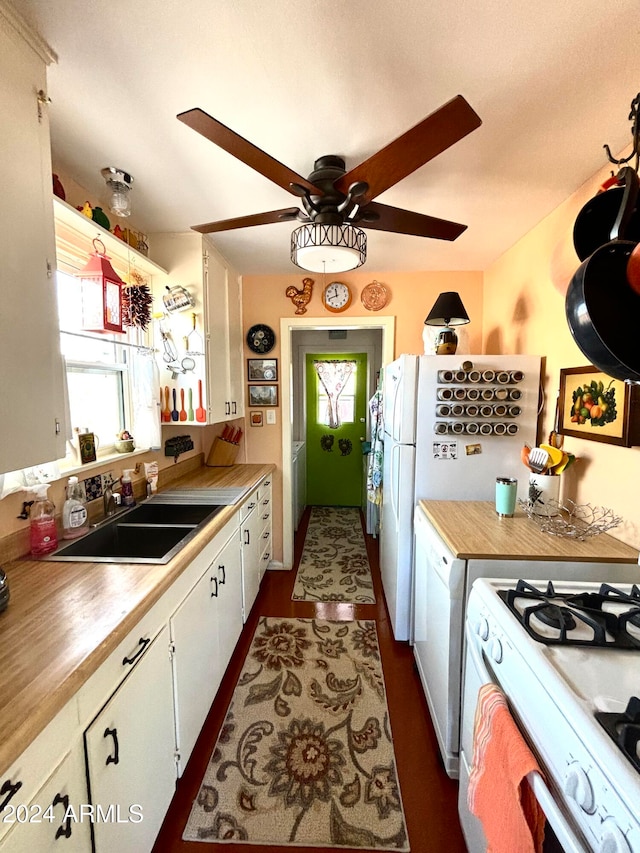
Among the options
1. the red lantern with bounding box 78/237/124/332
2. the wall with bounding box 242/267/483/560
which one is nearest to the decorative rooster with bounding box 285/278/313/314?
the wall with bounding box 242/267/483/560

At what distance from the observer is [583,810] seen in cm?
59

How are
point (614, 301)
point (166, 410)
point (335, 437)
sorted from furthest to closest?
point (335, 437), point (166, 410), point (614, 301)

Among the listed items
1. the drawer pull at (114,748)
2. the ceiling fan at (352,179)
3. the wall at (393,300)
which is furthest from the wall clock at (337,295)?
the drawer pull at (114,748)

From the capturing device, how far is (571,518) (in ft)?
5.63

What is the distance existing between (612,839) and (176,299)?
248 cm

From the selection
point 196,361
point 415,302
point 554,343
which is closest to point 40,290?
point 196,361

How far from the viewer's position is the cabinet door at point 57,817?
66cm

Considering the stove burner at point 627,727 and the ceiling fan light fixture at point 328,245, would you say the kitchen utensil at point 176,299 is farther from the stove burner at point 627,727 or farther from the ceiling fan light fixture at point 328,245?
the stove burner at point 627,727

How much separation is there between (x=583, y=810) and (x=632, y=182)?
4.14 feet

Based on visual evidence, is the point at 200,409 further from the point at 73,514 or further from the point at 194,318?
the point at 73,514

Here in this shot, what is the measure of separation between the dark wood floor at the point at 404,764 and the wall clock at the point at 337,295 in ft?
7.51

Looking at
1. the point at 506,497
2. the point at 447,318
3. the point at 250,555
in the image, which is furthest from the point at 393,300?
the point at 250,555

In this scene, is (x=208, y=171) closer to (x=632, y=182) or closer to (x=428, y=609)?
(x=632, y=182)

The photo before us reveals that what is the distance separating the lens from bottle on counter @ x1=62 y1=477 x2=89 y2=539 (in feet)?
4.95
